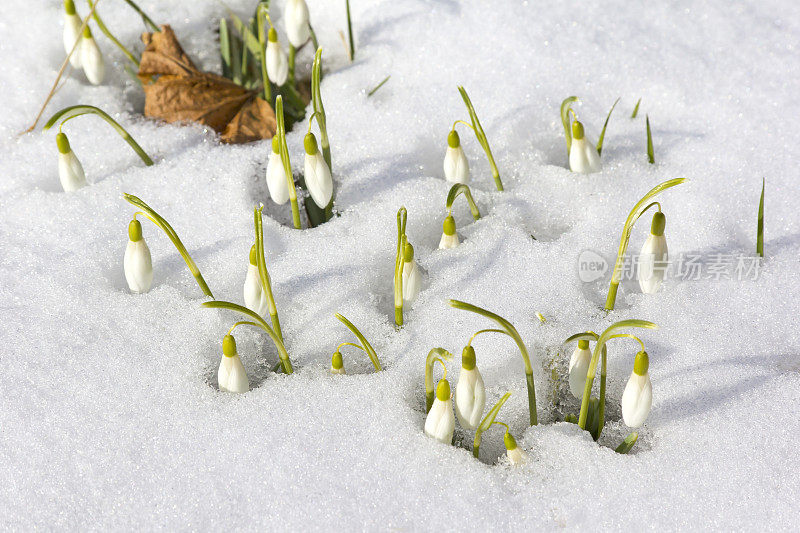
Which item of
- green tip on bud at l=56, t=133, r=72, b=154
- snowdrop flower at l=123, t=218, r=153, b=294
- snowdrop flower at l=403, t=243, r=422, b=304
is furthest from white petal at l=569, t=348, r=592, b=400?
green tip on bud at l=56, t=133, r=72, b=154

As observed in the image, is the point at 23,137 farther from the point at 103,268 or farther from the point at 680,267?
the point at 680,267

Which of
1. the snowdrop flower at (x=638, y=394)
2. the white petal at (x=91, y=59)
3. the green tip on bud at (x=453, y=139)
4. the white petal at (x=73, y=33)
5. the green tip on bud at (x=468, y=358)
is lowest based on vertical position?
the snowdrop flower at (x=638, y=394)

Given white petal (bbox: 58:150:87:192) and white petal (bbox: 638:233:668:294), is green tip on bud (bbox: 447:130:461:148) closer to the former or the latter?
white petal (bbox: 638:233:668:294)

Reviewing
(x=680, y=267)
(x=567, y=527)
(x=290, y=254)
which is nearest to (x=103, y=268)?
(x=290, y=254)

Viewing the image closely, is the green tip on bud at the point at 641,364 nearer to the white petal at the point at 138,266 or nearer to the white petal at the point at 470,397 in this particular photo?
the white petal at the point at 470,397

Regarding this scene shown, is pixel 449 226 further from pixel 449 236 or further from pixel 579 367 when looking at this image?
pixel 579 367

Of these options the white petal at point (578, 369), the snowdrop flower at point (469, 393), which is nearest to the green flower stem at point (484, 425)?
the snowdrop flower at point (469, 393)
